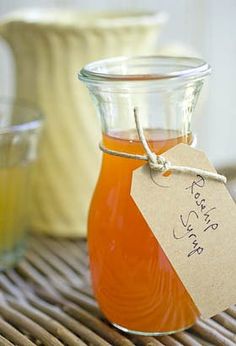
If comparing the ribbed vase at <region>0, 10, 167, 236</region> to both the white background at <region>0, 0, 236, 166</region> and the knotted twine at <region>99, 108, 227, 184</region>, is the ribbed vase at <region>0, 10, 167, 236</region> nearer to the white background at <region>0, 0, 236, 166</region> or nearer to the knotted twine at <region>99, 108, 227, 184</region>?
the knotted twine at <region>99, 108, 227, 184</region>

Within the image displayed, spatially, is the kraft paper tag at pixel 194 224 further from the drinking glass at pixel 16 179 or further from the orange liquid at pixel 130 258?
the drinking glass at pixel 16 179

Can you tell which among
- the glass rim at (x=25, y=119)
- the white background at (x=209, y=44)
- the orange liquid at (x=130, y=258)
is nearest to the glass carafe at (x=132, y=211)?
the orange liquid at (x=130, y=258)

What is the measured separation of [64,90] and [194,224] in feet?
1.09

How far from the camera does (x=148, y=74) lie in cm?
56

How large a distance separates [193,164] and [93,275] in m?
0.13

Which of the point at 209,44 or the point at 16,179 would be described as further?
the point at 209,44

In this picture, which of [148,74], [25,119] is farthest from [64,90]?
[148,74]

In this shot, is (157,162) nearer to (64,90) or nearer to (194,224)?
(194,224)

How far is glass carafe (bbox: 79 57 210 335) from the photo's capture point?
1.80 feet

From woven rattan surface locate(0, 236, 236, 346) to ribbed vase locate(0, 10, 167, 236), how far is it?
0.23 ft

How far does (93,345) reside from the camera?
575 mm

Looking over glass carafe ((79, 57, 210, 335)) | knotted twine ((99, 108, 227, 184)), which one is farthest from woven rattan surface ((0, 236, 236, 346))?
knotted twine ((99, 108, 227, 184))

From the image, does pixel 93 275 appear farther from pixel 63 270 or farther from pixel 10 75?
pixel 10 75

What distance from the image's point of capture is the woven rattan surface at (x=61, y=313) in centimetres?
58
